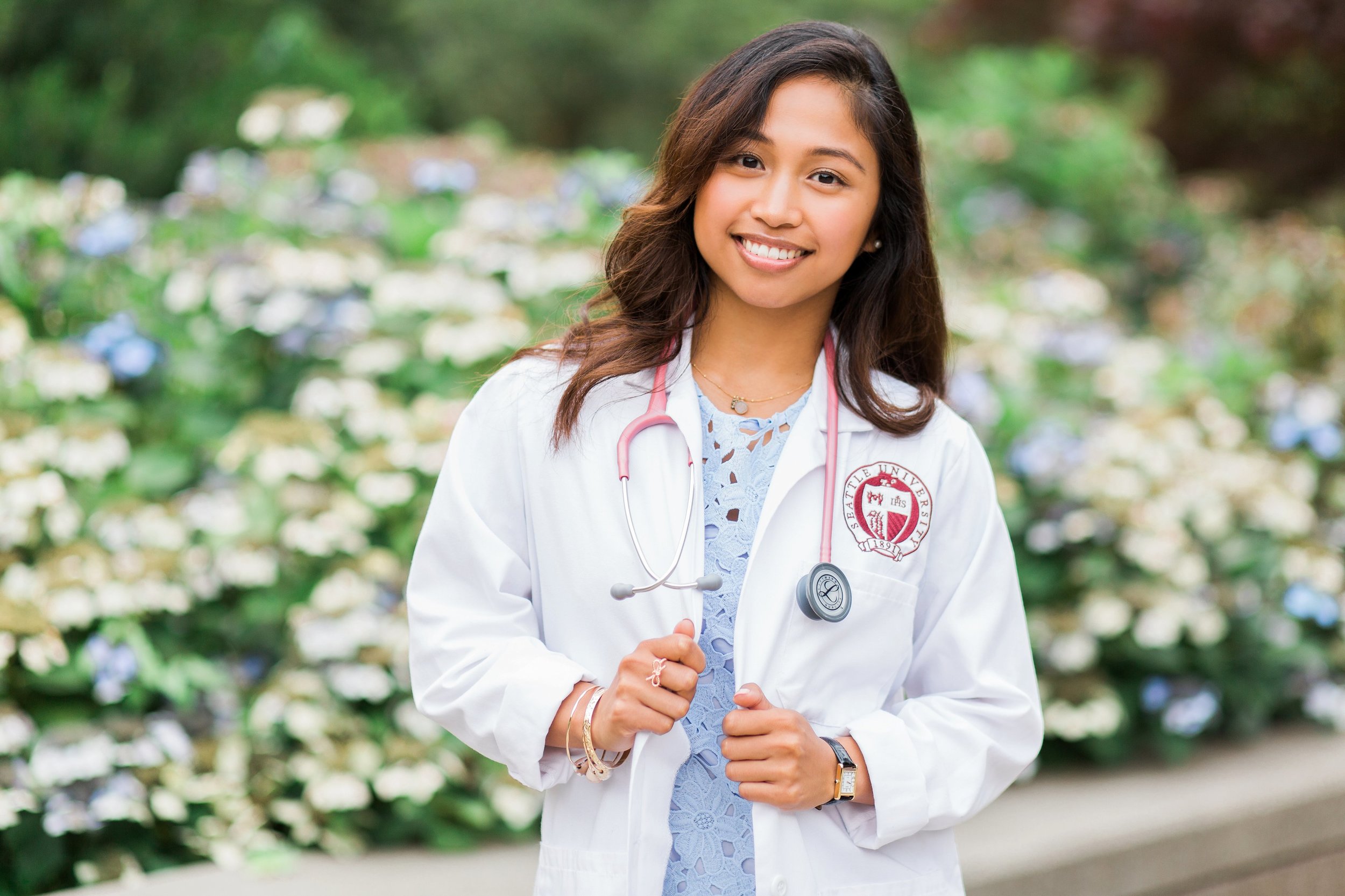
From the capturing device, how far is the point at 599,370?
1717mm

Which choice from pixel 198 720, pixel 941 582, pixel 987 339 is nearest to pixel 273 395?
pixel 198 720

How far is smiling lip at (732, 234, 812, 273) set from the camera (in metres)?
1.64

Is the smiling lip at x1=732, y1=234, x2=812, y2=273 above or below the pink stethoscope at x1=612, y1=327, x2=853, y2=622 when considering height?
above

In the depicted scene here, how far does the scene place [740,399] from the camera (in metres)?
1.79

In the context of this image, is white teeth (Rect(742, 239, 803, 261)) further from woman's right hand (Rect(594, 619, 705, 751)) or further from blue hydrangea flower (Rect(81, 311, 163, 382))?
blue hydrangea flower (Rect(81, 311, 163, 382))


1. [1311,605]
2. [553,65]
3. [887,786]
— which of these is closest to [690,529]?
[887,786]

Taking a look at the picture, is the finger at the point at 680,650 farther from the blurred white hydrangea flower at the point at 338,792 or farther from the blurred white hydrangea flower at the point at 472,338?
the blurred white hydrangea flower at the point at 472,338

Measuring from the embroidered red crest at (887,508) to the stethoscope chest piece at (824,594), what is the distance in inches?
3.2

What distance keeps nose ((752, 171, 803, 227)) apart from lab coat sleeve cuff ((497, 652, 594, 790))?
595 millimetres

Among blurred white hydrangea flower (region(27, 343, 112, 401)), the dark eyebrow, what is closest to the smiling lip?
the dark eyebrow

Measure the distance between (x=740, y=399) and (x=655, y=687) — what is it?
18.4 inches

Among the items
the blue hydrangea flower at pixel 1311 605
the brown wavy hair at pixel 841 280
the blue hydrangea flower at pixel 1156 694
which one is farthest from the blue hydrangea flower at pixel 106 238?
the blue hydrangea flower at pixel 1311 605

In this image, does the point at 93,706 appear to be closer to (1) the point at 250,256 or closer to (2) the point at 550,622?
(1) the point at 250,256

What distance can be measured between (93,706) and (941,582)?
2.05 metres
